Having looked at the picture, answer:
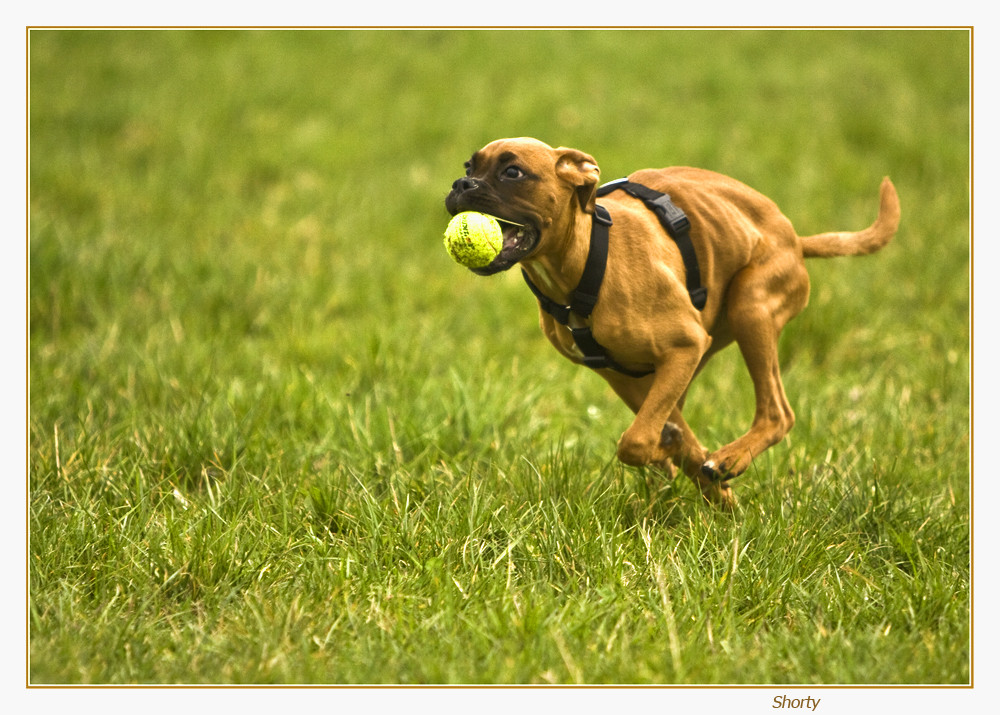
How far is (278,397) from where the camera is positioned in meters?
4.81

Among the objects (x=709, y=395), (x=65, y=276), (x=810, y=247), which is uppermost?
(x=810, y=247)

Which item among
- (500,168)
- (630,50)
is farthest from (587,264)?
(630,50)

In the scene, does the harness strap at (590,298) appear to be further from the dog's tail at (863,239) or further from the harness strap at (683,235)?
the dog's tail at (863,239)

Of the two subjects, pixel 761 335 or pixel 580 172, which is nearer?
pixel 580 172

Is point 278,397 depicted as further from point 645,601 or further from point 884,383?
point 884,383

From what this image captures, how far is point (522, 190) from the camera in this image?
309 centimetres

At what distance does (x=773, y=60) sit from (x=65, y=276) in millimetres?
8472

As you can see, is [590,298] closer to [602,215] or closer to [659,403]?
[602,215]

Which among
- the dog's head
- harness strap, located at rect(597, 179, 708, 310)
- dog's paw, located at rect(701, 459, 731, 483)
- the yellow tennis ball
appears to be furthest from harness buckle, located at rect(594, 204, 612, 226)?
dog's paw, located at rect(701, 459, 731, 483)

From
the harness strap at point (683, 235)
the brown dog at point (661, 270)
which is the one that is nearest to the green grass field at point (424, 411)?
the brown dog at point (661, 270)

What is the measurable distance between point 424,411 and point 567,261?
1694 mm

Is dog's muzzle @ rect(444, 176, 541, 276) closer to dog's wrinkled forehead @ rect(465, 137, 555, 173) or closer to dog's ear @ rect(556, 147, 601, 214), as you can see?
dog's wrinkled forehead @ rect(465, 137, 555, 173)

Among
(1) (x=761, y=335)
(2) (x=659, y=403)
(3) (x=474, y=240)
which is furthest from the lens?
(1) (x=761, y=335)

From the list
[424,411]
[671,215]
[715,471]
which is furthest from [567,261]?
[424,411]
